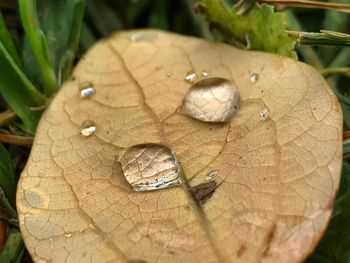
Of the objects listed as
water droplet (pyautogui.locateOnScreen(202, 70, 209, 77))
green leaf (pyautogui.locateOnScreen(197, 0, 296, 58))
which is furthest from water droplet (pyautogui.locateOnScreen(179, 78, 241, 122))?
green leaf (pyautogui.locateOnScreen(197, 0, 296, 58))

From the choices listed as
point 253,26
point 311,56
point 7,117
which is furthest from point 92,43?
point 311,56

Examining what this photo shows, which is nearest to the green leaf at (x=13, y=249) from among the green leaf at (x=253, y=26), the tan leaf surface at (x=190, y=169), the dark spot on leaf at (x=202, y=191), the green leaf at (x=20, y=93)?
the tan leaf surface at (x=190, y=169)

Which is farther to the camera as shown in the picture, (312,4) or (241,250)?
(312,4)

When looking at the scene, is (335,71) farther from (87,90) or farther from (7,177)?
(7,177)

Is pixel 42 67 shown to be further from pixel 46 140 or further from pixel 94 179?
pixel 94 179

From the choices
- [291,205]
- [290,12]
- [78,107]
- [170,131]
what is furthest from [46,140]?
[290,12]

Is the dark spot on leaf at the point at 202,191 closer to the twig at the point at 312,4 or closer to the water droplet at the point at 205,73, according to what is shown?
the water droplet at the point at 205,73
